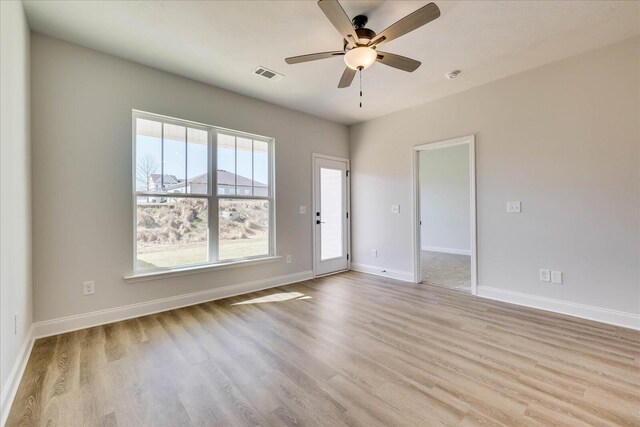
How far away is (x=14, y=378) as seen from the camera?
1804 mm

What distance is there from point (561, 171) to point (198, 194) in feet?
14.2

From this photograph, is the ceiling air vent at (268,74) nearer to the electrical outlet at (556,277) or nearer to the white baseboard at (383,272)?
the white baseboard at (383,272)

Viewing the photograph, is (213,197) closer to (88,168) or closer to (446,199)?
(88,168)

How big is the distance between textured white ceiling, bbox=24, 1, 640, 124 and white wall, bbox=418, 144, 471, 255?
4.13m

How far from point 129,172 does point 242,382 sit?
2.50 meters

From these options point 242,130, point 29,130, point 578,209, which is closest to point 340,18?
point 242,130

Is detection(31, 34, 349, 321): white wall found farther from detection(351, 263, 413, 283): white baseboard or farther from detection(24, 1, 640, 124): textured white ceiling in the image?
detection(351, 263, 413, 283): white baseboard

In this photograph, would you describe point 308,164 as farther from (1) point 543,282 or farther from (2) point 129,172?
(1) point 543,282

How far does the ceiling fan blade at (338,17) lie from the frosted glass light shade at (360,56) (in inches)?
2.8

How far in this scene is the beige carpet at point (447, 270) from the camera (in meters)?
4.35

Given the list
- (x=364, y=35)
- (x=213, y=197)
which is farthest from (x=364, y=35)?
(x=213, y=197)

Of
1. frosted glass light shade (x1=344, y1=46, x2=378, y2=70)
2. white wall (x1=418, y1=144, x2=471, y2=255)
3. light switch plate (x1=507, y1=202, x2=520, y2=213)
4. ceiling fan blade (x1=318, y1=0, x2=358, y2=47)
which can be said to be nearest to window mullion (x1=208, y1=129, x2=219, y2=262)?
frosted glass light shade (x1=344, y1=46, x2=378, y2=70)

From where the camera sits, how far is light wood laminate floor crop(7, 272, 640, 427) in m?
1.59

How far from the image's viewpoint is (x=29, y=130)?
2428mm
